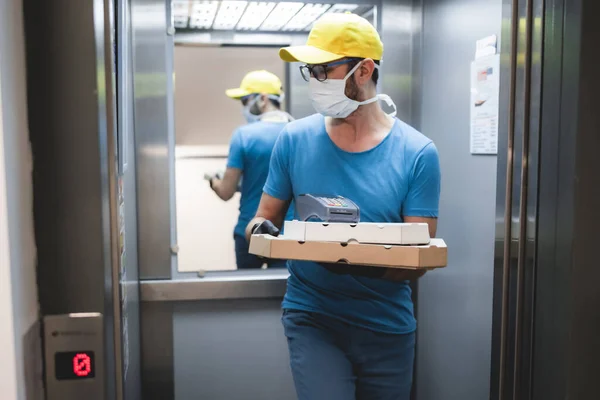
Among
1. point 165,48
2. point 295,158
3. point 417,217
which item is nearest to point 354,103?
point 295,158

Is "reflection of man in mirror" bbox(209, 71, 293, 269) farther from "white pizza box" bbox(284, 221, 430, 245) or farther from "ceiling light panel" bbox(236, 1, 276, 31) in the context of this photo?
"white pizza box" bbox(284, 221, 430, 245)

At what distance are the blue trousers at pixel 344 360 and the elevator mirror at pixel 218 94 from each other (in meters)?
0.84

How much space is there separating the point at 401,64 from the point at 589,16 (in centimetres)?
144

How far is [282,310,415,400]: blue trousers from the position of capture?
1542 mm

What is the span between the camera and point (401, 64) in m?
2.33

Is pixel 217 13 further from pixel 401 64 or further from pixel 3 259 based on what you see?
pixel 3 259

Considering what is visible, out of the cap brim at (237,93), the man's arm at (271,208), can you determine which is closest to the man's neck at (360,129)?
the man's arm at (271,208)

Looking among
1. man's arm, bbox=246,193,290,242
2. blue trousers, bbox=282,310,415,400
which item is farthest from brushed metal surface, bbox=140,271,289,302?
blue trousers, bbox=282,310,415,400

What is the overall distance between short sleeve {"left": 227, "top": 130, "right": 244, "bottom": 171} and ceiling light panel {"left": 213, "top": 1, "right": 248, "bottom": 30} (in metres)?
0.48

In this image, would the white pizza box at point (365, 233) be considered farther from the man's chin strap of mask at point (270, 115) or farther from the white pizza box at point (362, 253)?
the man's chin strap of mask at point (270, 115)

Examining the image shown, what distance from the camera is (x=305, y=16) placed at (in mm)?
2484

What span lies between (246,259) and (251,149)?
474 millimetres

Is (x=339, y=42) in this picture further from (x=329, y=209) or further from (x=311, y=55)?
(x=329, y=209)

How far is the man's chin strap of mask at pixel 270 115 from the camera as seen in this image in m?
2.58
